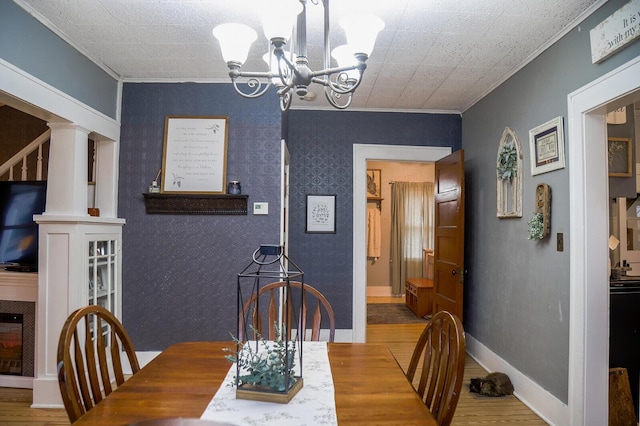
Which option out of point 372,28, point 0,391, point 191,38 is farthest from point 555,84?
point 0,391

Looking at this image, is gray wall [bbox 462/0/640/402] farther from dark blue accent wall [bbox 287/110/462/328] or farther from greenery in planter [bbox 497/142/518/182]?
dark blue accent wall [bbox 287/110/462/328]

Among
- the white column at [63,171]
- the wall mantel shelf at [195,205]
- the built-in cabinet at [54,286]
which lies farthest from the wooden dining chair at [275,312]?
the white column at [63,171]

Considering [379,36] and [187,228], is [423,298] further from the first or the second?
[379,36]

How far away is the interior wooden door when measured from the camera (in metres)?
3.79

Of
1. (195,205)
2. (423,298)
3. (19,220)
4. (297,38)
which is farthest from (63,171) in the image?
(423,298)

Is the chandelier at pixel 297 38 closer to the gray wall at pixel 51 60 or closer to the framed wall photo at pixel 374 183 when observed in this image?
the gray wall at pixel 51 60

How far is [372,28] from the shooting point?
1.57 m

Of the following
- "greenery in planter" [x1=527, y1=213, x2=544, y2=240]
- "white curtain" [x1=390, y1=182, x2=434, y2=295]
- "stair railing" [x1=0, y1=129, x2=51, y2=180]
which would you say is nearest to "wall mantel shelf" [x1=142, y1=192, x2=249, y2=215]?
"stair railing" [x1=0, y1=129, x2=51, y2=180]

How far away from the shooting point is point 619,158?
3047 millimetres

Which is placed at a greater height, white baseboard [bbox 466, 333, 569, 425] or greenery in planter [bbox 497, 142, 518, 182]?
greenery in planter [bbox 497, 142, 518, 182]

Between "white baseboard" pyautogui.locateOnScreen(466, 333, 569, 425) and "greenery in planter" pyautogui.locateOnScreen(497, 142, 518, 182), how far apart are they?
152 centimetres

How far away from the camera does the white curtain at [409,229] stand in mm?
7461

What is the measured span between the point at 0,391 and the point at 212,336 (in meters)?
1.55

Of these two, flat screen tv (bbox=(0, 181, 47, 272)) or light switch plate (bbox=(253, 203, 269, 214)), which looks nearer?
flat screen tv (bbox=(0, 181, 47, 272))
